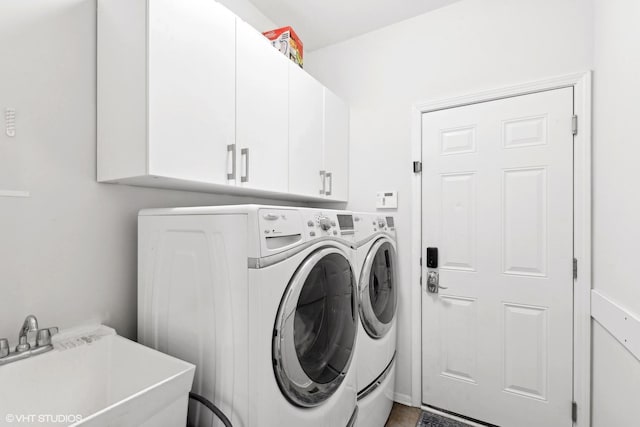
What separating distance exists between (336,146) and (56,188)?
160 centimetres

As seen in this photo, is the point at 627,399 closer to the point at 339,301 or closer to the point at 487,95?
the point at 339,301

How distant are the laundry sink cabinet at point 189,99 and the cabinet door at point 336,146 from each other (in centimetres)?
46

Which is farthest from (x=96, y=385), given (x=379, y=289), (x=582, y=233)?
(x=582, y=233)

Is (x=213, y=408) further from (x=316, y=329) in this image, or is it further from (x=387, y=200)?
(x=387, y=200)

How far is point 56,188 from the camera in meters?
1.10

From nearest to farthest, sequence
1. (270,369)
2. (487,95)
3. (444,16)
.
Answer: (270,369) → (487,95) → (444,16)

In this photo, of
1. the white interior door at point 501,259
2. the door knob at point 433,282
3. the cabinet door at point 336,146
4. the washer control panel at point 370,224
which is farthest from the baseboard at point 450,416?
the cabinet door at point 336,146

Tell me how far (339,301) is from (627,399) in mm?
1112

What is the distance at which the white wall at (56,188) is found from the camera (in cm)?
100

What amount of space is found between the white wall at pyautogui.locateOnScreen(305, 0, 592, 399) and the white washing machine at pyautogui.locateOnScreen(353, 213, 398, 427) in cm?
20

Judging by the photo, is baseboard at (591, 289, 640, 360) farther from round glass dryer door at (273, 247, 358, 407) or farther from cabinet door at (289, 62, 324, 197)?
cabinet door at (289, 62, 324, 197)

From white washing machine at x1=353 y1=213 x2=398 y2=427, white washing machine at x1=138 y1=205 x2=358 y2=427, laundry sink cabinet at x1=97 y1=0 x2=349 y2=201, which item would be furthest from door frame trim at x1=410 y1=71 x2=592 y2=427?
laundry sink cabinet at x1=97 y1=0 x2=349 y2=201

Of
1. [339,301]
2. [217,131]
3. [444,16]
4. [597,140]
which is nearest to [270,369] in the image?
[339,301]

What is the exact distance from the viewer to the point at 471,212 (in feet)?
6.26
